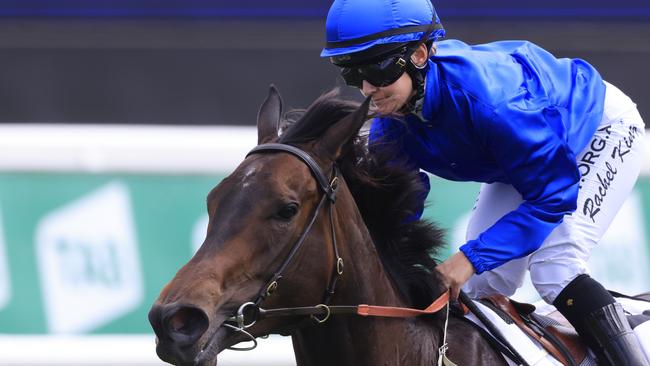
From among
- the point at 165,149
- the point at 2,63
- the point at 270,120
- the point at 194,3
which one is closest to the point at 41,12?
the point at 2,63

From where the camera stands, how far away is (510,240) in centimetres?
296

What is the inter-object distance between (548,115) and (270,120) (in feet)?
2.51

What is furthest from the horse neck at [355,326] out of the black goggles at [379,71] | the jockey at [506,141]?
the black goggles at [379,71]

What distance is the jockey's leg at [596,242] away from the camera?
3090mm

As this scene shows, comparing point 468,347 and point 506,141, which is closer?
point 506,141

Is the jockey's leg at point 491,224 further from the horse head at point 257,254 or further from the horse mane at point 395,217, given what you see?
the horse head at point 257,254

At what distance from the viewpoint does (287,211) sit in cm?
262

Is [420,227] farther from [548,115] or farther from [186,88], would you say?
[186,88]

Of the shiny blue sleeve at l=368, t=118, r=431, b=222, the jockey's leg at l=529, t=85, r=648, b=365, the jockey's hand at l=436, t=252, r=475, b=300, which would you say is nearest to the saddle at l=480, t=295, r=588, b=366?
the jockey's leg at l=529, t=85, r=648, b=365

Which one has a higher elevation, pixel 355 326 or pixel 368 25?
pixel 368 25

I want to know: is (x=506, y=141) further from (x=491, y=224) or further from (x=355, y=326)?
(x=355, y=326)

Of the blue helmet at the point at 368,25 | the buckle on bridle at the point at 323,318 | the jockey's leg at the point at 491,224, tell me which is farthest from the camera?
the jockey's leg at the point at 491,224

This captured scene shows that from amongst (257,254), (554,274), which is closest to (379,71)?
(257,254)

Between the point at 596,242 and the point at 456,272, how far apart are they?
54 cm
